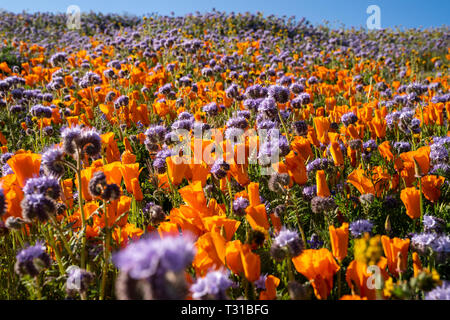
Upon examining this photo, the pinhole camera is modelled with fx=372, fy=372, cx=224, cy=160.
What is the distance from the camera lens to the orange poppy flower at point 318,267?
4.83 ft

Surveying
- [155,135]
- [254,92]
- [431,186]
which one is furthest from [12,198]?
[254,92]

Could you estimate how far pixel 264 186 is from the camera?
127 inches

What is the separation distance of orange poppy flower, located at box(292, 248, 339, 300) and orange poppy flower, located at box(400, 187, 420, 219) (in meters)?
0.92

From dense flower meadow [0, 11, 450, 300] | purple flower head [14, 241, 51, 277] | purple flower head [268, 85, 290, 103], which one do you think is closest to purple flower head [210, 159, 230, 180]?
dense flower meadow [0, 11, 450, 300]

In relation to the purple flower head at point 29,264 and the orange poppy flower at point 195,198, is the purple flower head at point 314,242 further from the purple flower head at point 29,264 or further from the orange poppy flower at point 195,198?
the purple flower head at point 29,264

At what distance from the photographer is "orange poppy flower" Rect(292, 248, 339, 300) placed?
58.0 inches

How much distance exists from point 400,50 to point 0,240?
635 inches

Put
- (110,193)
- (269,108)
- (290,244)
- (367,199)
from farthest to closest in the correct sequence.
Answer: (269,108), (367,199), (110,193), (290,244)

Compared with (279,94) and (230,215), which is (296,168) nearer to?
(230,215)

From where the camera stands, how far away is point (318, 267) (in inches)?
58.4

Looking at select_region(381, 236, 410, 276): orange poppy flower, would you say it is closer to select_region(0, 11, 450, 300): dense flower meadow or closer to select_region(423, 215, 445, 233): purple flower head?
select_region(0, 11, 450, 300): dense flower meadow

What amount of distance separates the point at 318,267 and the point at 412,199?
3.35 feet
